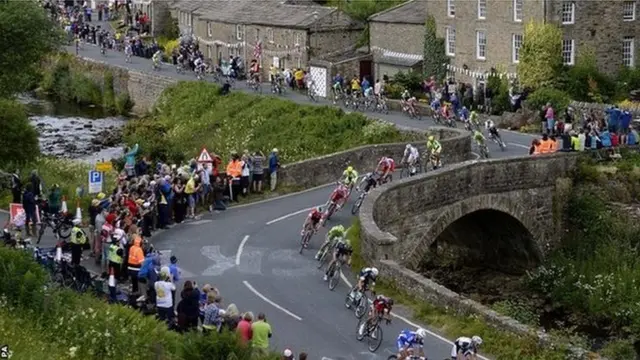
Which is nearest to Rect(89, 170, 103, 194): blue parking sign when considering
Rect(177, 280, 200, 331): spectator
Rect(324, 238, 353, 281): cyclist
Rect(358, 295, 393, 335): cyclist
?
Rect(324, 238, 353, 281): cyclist

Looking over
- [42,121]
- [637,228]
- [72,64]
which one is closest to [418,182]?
[637,228]

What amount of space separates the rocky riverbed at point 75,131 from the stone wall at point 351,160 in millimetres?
19948

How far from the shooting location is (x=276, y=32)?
222 ft

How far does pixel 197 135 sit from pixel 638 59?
66.7 feet

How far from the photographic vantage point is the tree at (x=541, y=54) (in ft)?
176

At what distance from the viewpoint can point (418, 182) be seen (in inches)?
1314

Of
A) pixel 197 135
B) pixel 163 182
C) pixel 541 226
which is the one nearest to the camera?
pixel 163 182

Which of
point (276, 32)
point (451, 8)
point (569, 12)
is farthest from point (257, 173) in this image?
point (276, 32)

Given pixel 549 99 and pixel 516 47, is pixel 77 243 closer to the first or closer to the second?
pixel 549 99

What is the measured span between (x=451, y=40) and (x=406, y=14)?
16.8 ft

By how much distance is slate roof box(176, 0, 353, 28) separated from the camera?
6700cm

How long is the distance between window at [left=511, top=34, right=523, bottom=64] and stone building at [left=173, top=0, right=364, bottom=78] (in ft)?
42.7

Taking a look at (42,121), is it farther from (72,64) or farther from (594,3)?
(594,3)

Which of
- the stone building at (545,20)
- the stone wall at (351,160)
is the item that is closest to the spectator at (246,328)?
the stone wall at (351,160)
